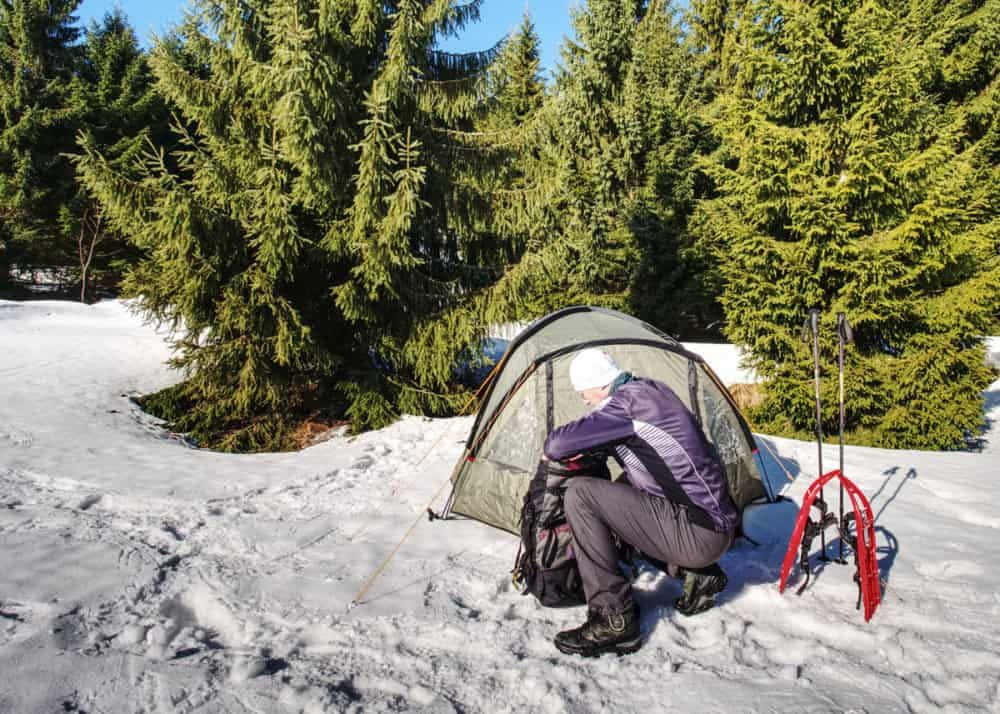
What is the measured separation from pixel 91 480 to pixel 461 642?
4.17 m

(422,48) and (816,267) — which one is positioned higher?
(422,48)

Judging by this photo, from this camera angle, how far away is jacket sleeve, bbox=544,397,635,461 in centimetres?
304

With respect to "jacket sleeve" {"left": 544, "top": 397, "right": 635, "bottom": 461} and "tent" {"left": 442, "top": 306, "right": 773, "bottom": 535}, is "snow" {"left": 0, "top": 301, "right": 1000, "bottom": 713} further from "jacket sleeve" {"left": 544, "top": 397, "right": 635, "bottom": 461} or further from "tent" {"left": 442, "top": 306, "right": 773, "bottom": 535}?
"jacket sleeve" {"left": 544, "top": 397, "right": 635, "bottom": 461}

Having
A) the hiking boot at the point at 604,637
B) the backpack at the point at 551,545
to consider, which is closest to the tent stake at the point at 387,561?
the backpack at the point at 551,545

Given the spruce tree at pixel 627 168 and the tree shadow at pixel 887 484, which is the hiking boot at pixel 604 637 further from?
the spruce tree at pixel 627 168

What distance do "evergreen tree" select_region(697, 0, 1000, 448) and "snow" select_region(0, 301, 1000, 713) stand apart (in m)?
2.83

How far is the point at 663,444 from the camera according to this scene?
303 cm

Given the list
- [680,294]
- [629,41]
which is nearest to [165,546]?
[680,294]

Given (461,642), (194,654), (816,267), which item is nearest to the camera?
(194,654)

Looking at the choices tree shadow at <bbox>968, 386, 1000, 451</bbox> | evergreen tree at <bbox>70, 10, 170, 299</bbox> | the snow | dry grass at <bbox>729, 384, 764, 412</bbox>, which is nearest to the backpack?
the snow

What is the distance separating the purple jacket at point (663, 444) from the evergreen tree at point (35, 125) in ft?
82.7

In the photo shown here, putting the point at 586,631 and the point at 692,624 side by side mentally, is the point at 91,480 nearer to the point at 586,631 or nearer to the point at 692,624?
the point at 586,631

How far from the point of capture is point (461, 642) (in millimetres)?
3133

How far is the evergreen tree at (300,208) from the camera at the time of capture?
7.16m
